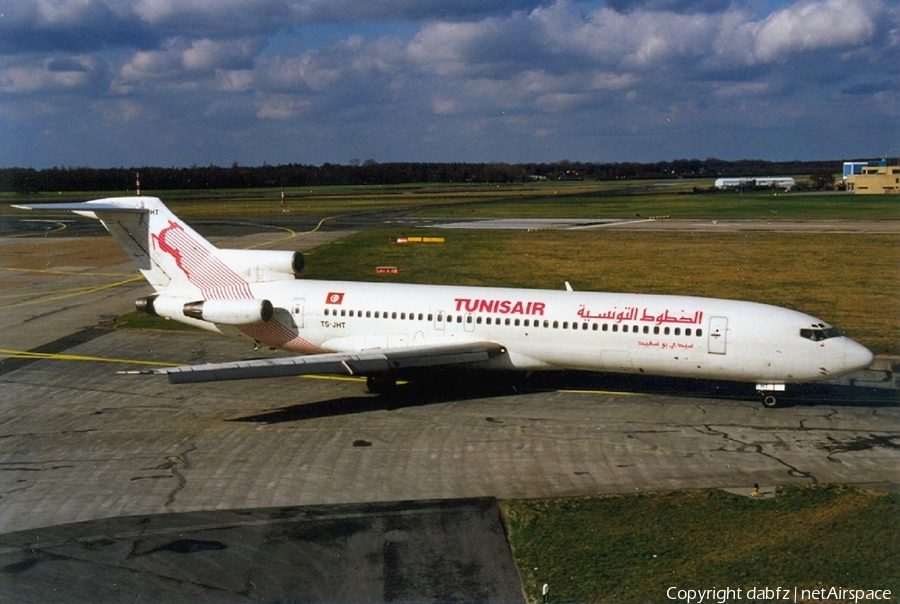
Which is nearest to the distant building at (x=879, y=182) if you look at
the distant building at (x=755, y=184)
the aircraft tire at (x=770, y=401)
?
the distant building at (x=755, y=184)

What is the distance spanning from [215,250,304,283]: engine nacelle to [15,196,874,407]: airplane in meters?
0.04

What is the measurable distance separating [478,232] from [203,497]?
59391mm

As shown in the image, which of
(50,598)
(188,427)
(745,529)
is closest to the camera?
(50,598)

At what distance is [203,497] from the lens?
56.1ft

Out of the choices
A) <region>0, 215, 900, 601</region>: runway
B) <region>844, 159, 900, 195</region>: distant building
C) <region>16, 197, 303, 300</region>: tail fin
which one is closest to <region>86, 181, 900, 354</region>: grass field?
<region>0, 215, 900, 601</region>: runway

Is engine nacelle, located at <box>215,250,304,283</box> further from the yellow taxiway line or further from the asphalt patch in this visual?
the asphalt patch

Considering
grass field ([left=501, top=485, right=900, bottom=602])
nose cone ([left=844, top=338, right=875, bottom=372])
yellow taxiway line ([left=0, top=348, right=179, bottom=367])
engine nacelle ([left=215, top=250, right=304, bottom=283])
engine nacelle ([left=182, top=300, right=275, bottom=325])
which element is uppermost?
engine nacelle ([left=215, top=250, right=304, bottom=283])

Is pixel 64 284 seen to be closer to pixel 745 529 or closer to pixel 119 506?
pixel 119 506

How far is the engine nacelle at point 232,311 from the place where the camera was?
1013 inches

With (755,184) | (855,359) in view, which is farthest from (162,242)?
(755,184)

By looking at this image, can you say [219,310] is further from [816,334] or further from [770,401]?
[816,334]

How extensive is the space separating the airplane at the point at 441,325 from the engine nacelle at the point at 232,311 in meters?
0.04

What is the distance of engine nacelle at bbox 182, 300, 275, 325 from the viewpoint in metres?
25.7

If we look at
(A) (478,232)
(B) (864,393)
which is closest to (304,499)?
(B) (864,393)
